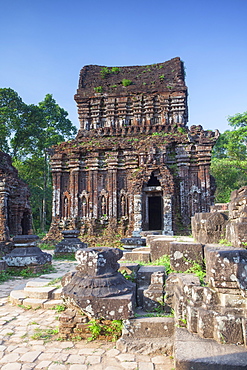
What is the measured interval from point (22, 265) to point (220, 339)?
6.63 metres

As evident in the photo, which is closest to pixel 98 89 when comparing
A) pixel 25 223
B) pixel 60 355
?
pixel 25 223

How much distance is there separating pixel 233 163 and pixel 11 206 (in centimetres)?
1864

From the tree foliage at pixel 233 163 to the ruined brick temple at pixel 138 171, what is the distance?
976cm

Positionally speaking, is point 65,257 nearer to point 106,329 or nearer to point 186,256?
point 186,256

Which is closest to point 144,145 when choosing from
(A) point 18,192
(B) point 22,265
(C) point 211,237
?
(A) point 18,192

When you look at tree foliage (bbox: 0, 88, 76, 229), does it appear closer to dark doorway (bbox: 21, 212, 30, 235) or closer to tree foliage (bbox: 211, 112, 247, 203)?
dark doorway (bbox: 21, 212, 30, 235)

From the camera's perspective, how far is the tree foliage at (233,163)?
25.8m

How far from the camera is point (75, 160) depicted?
16.4m

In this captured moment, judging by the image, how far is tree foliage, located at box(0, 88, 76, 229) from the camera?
28.4 m

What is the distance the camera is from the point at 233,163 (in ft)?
80.2

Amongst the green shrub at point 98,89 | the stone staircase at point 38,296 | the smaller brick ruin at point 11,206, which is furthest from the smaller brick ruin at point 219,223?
the green shrub at point 98,89

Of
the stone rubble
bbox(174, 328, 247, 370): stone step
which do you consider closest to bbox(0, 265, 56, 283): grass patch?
the stone rubble

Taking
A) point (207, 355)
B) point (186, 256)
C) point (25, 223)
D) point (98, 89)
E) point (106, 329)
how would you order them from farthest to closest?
point (98, 89) < point (25, 223) < point (186, 256) < point (106, 329) < point (207, 355)

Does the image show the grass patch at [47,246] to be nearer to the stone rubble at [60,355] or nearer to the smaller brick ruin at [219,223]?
the stone rubble at [60,355]
